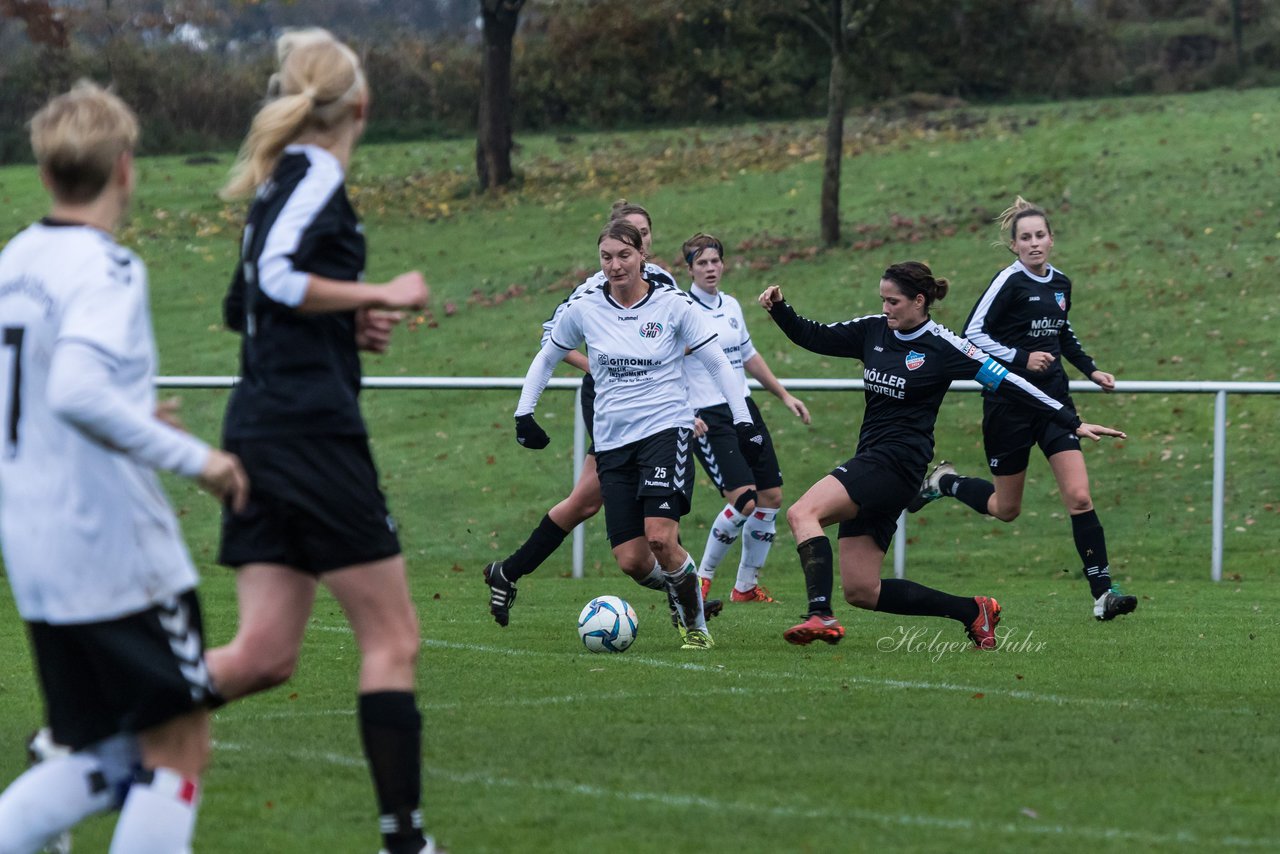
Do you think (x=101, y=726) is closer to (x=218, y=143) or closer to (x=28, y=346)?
(x=28, y=346)

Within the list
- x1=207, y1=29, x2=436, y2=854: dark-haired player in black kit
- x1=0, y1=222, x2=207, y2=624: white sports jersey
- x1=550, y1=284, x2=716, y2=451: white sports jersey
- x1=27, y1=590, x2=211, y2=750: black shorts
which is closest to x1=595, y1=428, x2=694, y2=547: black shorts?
x1=550, y1=284, x2=716, y2=451: white sports jersey

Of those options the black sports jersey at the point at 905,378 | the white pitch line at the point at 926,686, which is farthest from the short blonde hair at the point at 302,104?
the black sports jersey at the point at 905,378

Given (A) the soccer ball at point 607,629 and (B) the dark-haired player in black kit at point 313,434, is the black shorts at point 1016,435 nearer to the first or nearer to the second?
(A) the soccer ball at point 607,629

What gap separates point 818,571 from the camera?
888cm

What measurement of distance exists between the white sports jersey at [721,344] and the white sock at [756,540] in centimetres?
92

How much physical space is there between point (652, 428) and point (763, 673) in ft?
4.75

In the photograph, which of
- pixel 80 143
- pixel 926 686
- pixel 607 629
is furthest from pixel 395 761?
pixel 607 629

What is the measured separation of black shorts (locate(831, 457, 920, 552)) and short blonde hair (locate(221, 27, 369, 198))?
432cm

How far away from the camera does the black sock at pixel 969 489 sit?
11.1 m

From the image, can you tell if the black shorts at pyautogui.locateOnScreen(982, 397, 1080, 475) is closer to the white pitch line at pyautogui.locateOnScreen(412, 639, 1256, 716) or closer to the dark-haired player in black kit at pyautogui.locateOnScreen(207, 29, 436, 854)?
the white pitch line at pyautogui.locateOnScreen(412, 639, 1256, 716)

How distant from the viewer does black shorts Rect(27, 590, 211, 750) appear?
383cm

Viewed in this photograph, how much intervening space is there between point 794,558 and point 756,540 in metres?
3.56

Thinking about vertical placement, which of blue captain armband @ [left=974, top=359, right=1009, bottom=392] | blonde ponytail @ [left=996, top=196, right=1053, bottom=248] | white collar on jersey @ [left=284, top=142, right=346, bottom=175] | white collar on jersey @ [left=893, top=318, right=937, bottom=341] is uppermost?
white collar on jersey @ [left=284, top=142, right=346, bottom=175]

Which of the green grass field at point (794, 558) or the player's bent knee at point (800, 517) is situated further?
the player's bent knee at point (800, 517)
